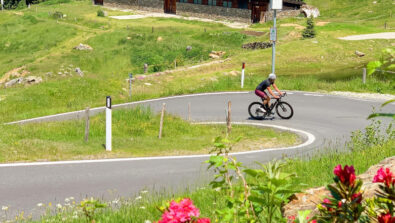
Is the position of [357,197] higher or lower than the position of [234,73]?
higher

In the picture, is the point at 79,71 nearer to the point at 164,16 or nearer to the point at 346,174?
the point at 164,16

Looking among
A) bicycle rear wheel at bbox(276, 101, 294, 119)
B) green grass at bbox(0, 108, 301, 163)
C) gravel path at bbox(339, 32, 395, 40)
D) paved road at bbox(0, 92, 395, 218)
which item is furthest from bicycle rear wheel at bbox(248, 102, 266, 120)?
gravel path at bbox(339, 32, 395, 40)

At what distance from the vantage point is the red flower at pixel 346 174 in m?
2.73

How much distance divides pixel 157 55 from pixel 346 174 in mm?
45374

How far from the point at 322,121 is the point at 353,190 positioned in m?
16.7

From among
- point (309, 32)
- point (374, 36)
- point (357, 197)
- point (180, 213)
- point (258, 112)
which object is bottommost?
point (258, 112)

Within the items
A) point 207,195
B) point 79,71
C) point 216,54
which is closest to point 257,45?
point 216,54

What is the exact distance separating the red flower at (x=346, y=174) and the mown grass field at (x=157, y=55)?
20.7 m

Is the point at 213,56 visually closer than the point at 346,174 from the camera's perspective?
No

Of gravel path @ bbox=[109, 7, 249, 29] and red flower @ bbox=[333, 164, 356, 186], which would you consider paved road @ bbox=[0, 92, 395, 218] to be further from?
gravel path @ bbox=[109, 7, 249, 29]

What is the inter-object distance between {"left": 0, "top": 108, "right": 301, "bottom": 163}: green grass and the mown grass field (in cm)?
588

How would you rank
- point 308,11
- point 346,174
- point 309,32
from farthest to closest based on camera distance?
1. point 308,11
2. point 309,32
3. point 346,174

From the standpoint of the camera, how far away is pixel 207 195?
879 cm

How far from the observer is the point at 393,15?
5938cm
